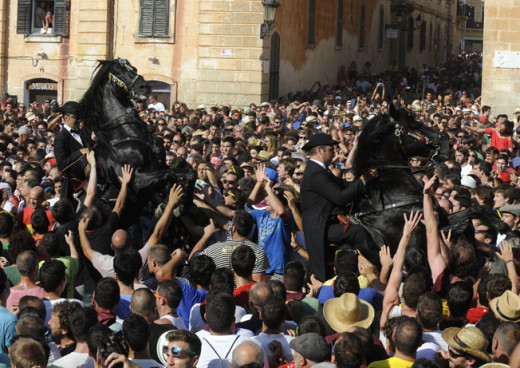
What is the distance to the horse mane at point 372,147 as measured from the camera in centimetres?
924

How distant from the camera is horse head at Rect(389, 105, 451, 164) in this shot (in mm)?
9406

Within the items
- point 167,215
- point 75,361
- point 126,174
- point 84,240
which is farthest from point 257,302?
point 126,174

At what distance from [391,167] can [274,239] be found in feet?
4.63

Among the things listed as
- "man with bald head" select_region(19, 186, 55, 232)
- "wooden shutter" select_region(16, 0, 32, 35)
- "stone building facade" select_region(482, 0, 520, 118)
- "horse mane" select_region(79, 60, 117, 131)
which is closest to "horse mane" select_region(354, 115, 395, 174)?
"horse mane" select_region(79, 60, 117, 131)

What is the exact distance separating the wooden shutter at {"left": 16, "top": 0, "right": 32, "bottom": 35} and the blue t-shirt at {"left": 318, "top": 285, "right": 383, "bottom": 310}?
2293 centimetres

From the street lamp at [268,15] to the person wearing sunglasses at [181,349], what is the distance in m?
20.2

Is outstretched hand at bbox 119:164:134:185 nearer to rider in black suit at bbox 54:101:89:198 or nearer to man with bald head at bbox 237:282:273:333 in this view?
rider in black suit at bbox 54:101:89:198

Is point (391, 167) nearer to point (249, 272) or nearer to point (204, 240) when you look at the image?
point (204, 240)

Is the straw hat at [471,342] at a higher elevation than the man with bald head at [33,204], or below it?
below

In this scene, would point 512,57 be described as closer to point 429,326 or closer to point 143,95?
point 143,95

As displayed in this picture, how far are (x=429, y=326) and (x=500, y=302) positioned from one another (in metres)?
0.50

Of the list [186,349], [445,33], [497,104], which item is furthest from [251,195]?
[445,33]

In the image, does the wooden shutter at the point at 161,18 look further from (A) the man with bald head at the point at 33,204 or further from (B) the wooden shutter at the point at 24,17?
(A) the man with bald head at the point at 33,204

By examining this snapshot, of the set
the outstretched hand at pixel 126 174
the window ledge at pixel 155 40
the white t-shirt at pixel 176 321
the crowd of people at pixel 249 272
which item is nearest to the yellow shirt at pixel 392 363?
the crowd of people at pixel 249 272
